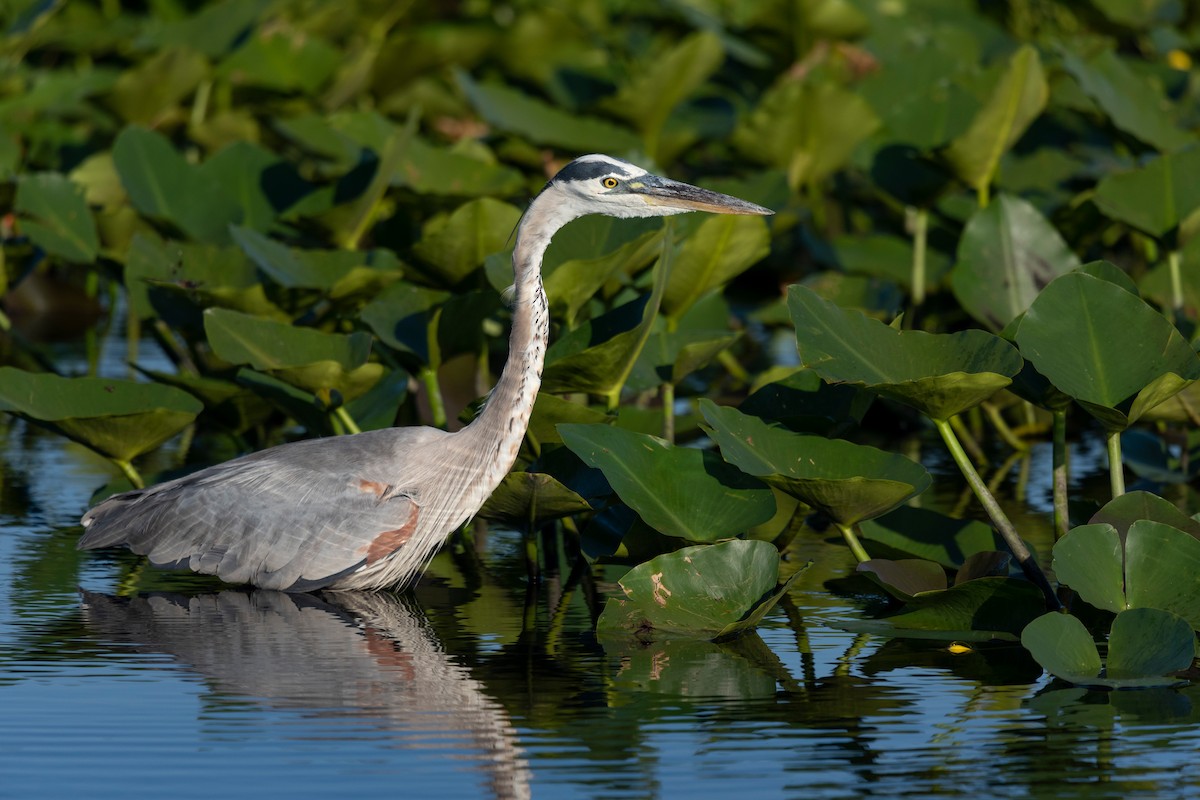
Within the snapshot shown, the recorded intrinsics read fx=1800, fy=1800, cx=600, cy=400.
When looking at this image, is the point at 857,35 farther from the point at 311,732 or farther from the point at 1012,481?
the point at 311,732

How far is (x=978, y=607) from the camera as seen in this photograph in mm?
4938

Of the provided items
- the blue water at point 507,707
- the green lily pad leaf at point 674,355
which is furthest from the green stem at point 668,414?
the blue water at point 507,707

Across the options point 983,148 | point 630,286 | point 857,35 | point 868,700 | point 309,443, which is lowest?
point 868,700

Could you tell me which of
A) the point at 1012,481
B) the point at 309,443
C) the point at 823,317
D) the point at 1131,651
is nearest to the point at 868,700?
the point at 1131,651

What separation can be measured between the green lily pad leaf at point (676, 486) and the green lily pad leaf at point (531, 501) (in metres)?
0.20

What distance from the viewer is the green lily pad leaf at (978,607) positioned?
4.87 m

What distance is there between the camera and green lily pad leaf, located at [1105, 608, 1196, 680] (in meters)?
4.38

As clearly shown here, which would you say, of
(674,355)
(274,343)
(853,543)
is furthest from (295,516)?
(853,543)

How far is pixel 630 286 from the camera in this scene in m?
6.92

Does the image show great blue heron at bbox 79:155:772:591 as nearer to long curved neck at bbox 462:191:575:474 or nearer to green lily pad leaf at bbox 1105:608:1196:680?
long curved neck at bbox 462:191:575:474

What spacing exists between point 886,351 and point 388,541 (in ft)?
5.46

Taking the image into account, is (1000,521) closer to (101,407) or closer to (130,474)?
(101,407)

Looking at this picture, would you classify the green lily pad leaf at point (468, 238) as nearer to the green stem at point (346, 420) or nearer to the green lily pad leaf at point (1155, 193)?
the green stem at point (346, 420)

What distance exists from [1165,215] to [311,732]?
4246mm
